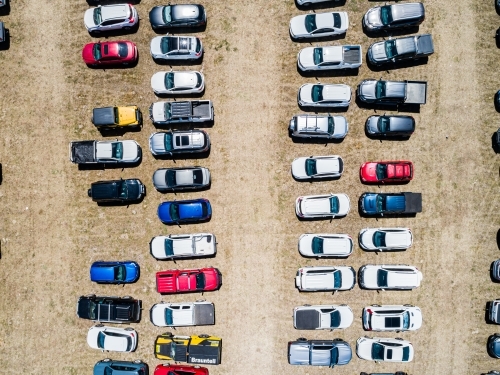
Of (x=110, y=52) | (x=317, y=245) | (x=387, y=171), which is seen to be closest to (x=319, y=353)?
(x=317, y=245)

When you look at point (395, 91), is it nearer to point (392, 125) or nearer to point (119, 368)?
point (392, 125)

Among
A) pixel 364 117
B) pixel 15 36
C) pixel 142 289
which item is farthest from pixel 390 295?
pixel 15 36

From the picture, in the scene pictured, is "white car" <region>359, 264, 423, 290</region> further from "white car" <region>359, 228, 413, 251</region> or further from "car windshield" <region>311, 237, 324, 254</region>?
"car windshield" <region>311, 237, 324, 254</region>

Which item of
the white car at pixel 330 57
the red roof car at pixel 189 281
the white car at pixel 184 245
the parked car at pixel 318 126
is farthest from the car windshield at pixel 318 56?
the red roof car at pixel 189 281

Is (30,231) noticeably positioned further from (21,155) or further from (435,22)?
(435,22)

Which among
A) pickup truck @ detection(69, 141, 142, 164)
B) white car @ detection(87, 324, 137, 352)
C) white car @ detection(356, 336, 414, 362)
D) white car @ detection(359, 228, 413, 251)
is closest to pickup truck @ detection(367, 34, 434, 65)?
white car @ detection(359, 228, 413, 251)

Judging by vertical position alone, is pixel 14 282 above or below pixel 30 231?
below
